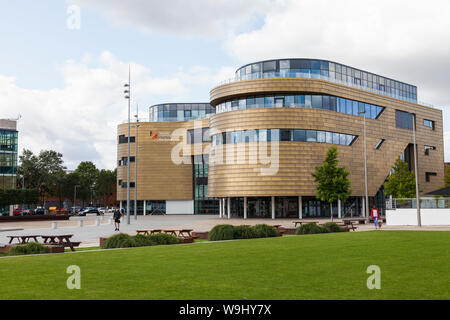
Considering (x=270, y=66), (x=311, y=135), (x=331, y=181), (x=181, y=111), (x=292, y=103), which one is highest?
(x=270, y=66)

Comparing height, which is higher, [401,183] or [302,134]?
[302,134]

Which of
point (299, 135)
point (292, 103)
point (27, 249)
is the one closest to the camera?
point (27, 249)

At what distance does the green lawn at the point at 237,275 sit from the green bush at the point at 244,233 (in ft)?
24.5

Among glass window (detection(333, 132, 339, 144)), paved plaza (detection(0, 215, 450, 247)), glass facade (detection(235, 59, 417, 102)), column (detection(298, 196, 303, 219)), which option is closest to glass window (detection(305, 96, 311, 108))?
glass facade (detection(235, 59, 417, 102))

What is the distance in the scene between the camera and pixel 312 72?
188ft

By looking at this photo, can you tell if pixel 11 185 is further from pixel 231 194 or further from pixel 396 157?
pixel 396 157

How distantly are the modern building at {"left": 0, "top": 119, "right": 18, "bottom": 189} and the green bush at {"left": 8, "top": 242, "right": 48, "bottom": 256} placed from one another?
57997mm

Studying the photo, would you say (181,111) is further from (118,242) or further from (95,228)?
(118,242)

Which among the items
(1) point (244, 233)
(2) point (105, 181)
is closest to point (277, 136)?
(1) point (244, 233)

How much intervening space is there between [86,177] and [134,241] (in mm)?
109107

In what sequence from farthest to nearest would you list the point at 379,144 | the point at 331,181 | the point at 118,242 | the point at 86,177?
the point at 86,177
the point at 379,144
the point at 331,181
the point at 118,242

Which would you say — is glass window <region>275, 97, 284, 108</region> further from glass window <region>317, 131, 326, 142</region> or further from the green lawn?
the green lawn

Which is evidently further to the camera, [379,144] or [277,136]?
[379,144]

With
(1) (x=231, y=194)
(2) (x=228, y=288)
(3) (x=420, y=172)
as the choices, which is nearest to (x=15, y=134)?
(1) (x=231, y=194)
